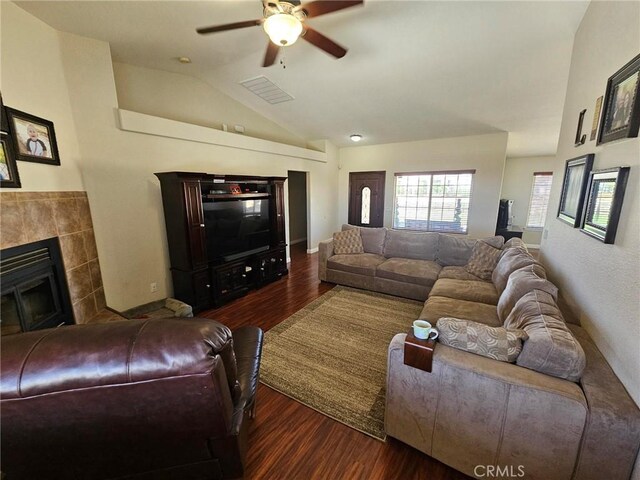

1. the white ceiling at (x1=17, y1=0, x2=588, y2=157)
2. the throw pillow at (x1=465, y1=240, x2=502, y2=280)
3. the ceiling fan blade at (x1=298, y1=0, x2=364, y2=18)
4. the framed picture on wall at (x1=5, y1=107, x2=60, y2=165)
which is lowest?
the throw pillow at (x1=465, y1=240, x2=502, y2=280)

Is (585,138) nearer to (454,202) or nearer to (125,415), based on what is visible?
(125,415)

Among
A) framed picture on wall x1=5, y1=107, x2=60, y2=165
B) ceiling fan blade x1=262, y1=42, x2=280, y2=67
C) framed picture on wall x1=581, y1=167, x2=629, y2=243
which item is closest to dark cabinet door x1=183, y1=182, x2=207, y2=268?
framed picture on wall x1=5, y1=107, x2=60, y2=165

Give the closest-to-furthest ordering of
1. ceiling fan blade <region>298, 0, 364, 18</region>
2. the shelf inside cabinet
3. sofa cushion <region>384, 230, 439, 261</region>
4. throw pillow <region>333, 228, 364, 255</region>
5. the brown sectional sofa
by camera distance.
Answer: the brown sectional sofa, ceiling fan blade <region>298, 0, 364, 18</region>, the shelf inside cabinet, sofa cushion <region>384, 230, 439, 261</region>, throw pillow <region>333, 228, 364, 255</region>

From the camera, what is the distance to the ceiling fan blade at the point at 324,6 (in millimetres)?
1671

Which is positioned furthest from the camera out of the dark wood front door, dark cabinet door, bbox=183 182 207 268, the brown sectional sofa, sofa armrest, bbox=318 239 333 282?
the dark wood front door

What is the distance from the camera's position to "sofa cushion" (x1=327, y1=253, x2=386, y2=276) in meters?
3.84

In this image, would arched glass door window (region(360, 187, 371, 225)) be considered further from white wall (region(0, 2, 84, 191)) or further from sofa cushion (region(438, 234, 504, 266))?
white wall (region(0, 2, 84, 191))

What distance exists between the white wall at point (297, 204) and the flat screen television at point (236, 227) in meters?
2.72

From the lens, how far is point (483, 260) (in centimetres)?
324

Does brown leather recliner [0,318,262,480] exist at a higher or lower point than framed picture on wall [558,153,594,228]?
lower

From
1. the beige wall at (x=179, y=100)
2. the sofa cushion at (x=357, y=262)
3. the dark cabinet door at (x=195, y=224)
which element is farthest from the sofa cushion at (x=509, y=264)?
the beige wall at (x=179, y=100)

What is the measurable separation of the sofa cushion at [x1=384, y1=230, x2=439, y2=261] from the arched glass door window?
88.3 inches

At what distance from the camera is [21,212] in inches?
73.8

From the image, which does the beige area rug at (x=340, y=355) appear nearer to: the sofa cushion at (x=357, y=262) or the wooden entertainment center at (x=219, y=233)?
the sofa cushion at (x=357, y=262)
